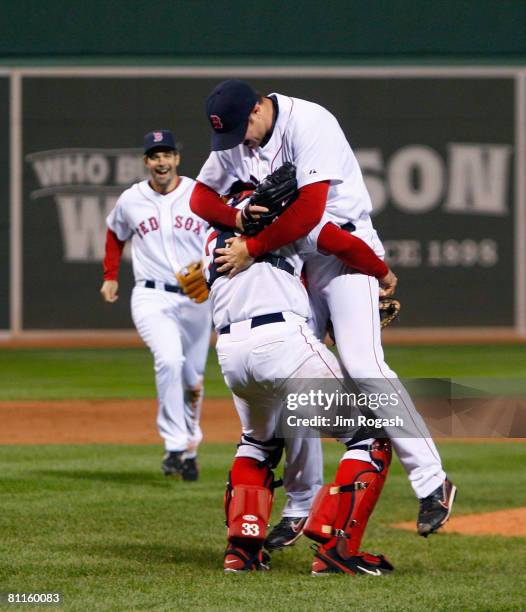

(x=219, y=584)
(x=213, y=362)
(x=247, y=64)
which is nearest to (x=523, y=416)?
(x=219, y=584)

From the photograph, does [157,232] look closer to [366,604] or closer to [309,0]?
[366,604]

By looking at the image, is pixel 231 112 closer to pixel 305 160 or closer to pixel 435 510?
pixel 305 160

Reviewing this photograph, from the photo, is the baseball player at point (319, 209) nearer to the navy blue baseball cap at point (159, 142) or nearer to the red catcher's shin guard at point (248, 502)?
the red catcher's shin guard at point (248, 502)

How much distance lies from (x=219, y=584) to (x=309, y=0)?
1530 cm

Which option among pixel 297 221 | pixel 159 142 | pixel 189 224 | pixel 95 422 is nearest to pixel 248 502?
pixel 297 221

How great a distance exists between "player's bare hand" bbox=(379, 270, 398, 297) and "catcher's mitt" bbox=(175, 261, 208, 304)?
9.00ft

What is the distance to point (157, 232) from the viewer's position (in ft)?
25.6

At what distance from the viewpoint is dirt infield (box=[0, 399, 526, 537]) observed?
31.0 feet

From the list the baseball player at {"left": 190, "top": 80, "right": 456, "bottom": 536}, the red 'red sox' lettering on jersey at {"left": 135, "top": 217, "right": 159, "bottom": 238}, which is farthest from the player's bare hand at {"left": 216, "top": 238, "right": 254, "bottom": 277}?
the red 'red sox' lettering on jersey at {"left": 135, "top": 217, "right": 159, "bottom": 238}

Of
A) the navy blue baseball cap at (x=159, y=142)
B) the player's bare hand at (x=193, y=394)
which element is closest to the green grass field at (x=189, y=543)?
the player's bare hand at (x=193, y=394)

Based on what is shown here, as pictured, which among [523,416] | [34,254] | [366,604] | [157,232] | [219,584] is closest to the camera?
[366,604]

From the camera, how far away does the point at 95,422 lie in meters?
10.4

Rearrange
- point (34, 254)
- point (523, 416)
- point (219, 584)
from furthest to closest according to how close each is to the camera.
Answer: point (34, 254), point (523, 416), point (219, 584)

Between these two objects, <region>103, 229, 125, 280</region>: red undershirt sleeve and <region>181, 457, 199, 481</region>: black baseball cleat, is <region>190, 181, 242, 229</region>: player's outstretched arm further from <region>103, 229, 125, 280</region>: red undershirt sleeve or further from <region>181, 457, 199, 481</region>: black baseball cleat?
<region>103, 229, 125, 280</region>: red undershirt sleeve
